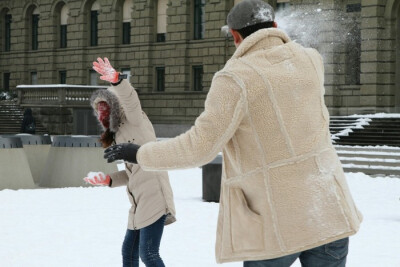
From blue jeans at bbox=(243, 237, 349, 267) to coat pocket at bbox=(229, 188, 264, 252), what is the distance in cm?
9

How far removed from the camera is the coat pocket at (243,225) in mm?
3348

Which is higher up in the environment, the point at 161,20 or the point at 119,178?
the point at 161,20

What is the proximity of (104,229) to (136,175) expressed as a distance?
4558 mm

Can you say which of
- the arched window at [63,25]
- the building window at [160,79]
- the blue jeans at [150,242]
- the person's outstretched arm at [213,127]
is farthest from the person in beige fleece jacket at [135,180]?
the arched window at [63,25]

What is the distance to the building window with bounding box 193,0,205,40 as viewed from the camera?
35844mm

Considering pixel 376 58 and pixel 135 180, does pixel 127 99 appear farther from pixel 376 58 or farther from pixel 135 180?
pixel 376 58

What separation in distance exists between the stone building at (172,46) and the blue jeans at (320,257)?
25853 millimetres

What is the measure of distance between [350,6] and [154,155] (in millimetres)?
27164

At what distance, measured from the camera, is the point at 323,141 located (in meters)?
3.44

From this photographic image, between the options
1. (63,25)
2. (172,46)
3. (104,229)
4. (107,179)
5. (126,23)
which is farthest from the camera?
(63,25)

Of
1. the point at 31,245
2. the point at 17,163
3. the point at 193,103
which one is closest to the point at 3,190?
the point at 17,163

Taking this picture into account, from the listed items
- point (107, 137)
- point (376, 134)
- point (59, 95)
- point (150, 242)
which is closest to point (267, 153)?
point (150, 242)

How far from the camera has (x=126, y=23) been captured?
39.2 meters

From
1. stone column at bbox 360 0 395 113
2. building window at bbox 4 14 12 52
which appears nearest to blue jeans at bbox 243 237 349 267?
stone column at bbox 360 0 395 113
